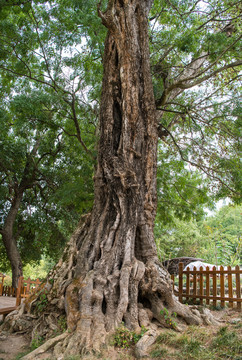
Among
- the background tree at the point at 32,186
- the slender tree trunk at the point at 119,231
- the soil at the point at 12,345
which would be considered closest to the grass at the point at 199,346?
the slender tree trunk at the point at 119,231

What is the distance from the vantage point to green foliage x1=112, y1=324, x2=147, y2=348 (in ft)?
14.3

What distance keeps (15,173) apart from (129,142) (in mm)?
10134

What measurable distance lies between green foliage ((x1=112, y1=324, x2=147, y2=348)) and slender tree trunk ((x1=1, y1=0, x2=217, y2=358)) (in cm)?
13

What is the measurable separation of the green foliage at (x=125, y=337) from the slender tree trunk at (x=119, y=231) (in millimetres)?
126

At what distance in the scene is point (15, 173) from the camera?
14.8 meters

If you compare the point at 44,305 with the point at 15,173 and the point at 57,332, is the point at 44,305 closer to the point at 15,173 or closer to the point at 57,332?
the point at 57,332

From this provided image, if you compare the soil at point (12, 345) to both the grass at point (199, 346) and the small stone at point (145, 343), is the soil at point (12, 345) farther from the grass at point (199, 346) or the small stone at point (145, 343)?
the grass at point (199, 346)

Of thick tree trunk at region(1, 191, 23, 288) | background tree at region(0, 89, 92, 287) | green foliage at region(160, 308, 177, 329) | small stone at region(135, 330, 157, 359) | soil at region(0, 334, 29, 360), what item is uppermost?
background tree at region(0, 89, 92, 287)

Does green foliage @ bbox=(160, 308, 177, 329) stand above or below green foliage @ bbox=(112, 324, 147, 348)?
above

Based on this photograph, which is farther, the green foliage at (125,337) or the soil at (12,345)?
the soil at (12,345)

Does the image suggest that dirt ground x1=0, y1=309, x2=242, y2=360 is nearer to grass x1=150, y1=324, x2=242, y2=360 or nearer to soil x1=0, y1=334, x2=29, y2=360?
soil x1=0, y1=334, x2=29, y2=360

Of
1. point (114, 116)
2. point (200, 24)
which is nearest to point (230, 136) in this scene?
point (200, 24)

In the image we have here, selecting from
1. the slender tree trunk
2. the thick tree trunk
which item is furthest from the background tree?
the slender tree trunk

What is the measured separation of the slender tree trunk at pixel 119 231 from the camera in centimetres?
480
